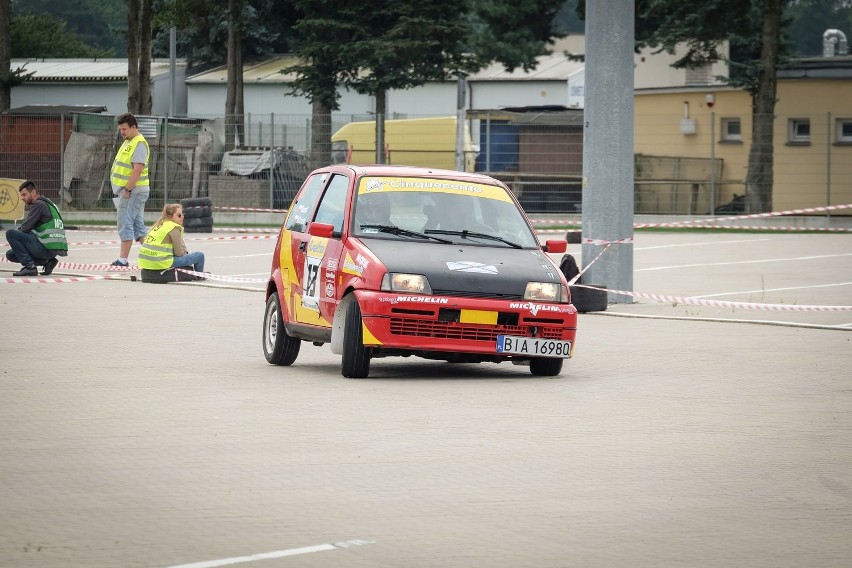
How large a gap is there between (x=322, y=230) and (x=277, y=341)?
1253 mm

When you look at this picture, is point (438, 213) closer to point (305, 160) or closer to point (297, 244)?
point (297, 244)

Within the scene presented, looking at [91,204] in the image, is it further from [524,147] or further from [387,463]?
[387,463]

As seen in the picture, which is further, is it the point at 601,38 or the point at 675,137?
the point at 675,137

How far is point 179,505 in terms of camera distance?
7520 millimetres

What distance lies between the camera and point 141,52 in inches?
1816

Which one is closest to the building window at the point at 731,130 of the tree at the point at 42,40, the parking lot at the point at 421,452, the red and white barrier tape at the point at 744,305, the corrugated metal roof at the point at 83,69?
the red and white barrier tape at the point at 744,305

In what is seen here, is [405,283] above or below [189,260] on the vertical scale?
above

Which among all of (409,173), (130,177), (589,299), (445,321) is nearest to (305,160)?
(130,177)

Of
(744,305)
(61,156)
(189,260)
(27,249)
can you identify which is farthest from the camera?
(61,156)

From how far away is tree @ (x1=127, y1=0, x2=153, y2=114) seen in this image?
46094 millimetres

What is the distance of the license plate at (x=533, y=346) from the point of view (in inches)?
488

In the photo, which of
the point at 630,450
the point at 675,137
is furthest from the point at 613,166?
the point at 675,137

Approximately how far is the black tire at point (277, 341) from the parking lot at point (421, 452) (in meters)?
0.16

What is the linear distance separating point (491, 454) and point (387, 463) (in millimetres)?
633
